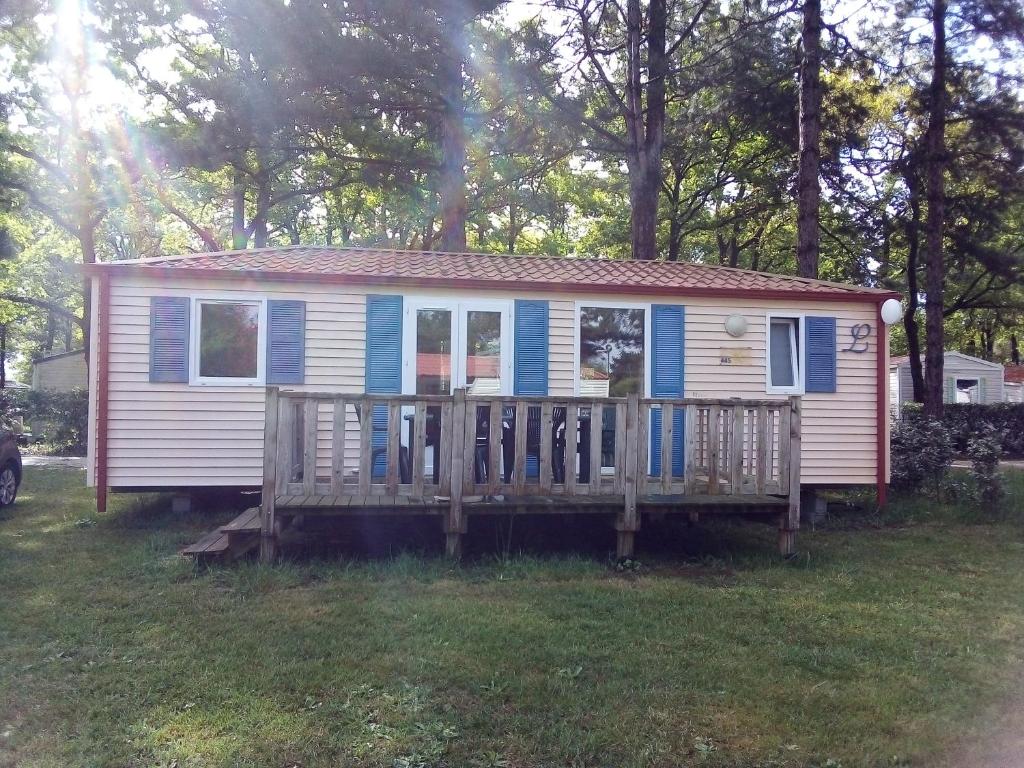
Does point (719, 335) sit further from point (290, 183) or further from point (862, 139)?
point (290, 183)

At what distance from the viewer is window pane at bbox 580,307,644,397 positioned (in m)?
7.94

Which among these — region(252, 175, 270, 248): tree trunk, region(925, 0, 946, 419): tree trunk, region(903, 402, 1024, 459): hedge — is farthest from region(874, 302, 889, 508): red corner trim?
region(252, 175, 270, 248): tree trunk

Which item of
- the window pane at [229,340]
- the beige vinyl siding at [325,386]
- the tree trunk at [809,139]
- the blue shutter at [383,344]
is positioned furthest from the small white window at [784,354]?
the window pane at [229,340]

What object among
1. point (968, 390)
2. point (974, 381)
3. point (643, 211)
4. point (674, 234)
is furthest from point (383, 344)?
point (974, 381)

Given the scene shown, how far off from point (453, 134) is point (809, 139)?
600 cm

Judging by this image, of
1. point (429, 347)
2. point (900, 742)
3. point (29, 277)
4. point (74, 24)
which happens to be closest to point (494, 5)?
point (429, 347)

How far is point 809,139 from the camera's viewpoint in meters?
12.1

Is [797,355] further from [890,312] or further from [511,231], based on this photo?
[511,231]

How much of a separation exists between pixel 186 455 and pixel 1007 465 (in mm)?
13715

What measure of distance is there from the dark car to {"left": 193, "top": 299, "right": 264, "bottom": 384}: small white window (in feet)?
8.93

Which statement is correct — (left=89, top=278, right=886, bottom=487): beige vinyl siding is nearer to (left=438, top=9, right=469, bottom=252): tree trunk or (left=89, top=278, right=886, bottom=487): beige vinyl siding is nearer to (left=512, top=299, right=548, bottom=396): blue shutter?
(left=512, top=299, right=548, bottom=396): blue shutter

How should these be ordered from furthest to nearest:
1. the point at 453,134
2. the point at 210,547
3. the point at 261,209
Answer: the point at 261,209 → the point at 453,134 → the point at 210,547

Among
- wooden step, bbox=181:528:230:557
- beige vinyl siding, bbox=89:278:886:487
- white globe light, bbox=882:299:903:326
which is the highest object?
white globe light, bbox=882:299:903:326

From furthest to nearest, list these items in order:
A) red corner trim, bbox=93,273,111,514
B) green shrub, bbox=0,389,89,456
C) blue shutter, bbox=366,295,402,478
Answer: green shrub, bbox=0,389,89,456 → blue shutter, bbox=366,295,402,478 → red corner trim, bbox=93,273,111,514
